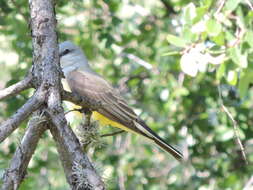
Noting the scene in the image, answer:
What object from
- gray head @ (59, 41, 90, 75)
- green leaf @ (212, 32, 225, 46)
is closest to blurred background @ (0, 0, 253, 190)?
gray head @ (59, 41, 90, 75)

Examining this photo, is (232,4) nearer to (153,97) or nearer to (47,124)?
(47,124)

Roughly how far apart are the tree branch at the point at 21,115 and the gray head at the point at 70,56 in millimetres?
2018

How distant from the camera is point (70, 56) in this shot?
3.63 metres

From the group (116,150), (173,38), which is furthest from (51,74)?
(116,150)

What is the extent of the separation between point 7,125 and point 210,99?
9.50 ft

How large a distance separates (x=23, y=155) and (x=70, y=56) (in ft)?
7.26

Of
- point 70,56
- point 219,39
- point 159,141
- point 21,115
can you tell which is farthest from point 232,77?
point 21,115

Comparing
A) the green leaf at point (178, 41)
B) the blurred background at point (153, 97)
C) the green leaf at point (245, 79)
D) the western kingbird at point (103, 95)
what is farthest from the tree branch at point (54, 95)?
the blurred background at point (153, 97)

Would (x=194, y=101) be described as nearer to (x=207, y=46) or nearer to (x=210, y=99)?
(x=210, y=99)

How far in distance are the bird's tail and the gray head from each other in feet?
2.96

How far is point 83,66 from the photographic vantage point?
3.62 meters

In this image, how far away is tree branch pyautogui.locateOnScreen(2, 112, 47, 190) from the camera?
4.64 feet

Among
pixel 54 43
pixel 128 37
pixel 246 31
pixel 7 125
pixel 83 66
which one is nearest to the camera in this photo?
pixel 7 125

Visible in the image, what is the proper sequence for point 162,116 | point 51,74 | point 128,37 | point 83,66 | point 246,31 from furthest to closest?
point 162,116, point 128,37, point 83,66, point 246,31, point 51,74
